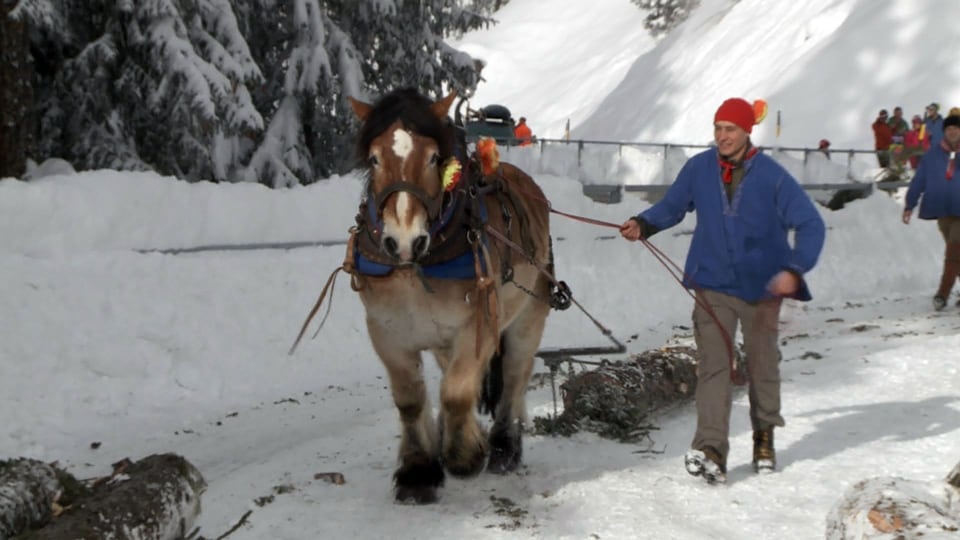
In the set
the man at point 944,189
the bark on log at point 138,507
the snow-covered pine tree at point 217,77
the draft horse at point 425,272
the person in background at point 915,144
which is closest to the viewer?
the bark on log at point 138,507

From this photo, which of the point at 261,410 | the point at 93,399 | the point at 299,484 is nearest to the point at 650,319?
the point at 261,410

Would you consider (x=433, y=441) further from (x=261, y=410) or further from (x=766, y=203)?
(x=261, y=410)

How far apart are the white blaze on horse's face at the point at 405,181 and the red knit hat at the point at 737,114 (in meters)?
1.73

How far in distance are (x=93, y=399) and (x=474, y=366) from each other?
14.0 feet

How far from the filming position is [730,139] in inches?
227

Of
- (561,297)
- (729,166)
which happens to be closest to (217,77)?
(561,297)

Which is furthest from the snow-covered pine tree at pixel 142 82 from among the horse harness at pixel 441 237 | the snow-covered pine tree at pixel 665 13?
the snow-covered pine tree at pixel 665 13

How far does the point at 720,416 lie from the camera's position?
587cm

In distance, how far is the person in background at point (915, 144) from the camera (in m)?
25.9

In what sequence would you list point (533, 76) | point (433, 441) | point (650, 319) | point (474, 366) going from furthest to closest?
point (533, 76)
point (650, 319)
point (433, 441)
point (474, 366)

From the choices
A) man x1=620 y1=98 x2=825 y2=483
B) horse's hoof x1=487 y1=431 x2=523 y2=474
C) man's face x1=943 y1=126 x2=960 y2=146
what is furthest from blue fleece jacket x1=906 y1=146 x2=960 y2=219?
horse's hoof x1=487 y1=431 x2=523 y2=474

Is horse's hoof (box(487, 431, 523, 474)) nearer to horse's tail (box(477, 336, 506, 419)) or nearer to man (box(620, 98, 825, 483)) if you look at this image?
horse's tail (box(477, 336, 506, 419))

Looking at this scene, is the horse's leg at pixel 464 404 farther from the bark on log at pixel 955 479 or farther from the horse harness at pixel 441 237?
the bark on log at pixel 955 479

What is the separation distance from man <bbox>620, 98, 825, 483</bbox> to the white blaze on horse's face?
5.19 feet
